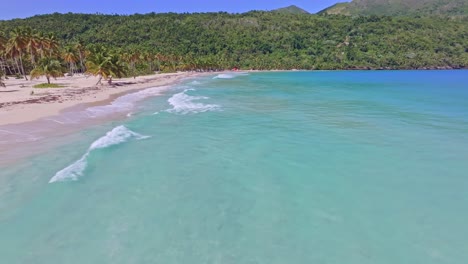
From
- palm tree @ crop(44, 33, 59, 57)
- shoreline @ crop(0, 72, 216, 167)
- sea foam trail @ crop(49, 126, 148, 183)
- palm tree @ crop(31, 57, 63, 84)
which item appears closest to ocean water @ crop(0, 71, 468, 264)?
sea foam trail @ crop(49, 126, 148, 183)

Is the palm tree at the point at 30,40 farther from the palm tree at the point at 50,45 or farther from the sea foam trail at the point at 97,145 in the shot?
the sea foam trail at the point at 97,145

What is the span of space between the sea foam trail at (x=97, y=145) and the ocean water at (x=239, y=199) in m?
0.06

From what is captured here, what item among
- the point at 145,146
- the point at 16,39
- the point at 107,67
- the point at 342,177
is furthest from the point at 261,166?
the point at 16,39

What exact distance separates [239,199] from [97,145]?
9.54 metres

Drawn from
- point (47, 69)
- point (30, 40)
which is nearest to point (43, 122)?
point (47, 69)

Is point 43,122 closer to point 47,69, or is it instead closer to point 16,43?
point 47,69

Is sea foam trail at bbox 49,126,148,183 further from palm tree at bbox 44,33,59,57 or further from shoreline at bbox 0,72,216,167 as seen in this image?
palm tree at bbox 44,33,59,57

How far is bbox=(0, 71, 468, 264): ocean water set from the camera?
25.7ft

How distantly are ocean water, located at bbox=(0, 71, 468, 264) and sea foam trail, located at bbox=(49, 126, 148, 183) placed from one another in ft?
0.20

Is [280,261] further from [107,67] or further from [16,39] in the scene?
[16,39]

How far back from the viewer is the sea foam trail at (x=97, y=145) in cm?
1258

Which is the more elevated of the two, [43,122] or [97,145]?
[43,122]

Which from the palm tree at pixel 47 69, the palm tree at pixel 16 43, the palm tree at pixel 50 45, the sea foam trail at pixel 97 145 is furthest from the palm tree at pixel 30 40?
the sea foam trail at pixel 97 145

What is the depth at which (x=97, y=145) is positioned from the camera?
17.1m
